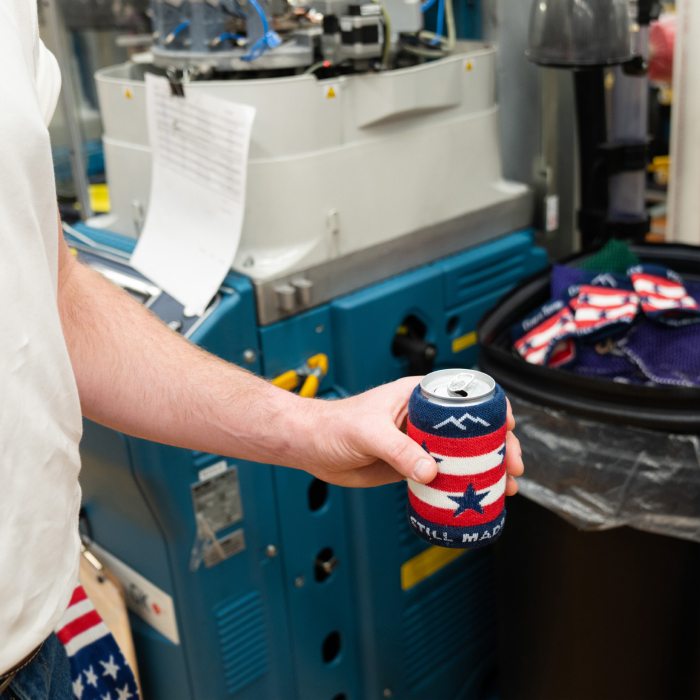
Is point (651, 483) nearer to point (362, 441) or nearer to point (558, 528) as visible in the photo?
point (558, 528)

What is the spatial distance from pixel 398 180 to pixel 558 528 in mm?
603

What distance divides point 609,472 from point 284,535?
0.51 meters

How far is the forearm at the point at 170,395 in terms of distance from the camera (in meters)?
0.98

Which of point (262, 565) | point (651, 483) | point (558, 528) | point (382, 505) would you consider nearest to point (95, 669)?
point (262, 565)

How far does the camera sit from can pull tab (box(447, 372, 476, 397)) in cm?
81

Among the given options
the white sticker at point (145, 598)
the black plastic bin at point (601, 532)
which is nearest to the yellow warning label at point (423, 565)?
the black plastic bin at point (601, 532)

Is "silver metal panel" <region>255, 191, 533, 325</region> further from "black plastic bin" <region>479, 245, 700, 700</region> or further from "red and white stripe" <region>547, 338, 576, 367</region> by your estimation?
"red and white stripe" <region>547, 338, 576, 367</region>

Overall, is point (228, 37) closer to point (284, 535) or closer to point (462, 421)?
point (284, 535)

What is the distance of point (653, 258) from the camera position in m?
1.60

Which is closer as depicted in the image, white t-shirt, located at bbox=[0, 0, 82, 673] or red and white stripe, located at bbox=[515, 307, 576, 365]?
white t-shirt, located at bbox=[0, 0, 82, 673]

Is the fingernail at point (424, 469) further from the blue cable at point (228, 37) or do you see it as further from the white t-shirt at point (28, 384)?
the blue cable at point (228, 37)

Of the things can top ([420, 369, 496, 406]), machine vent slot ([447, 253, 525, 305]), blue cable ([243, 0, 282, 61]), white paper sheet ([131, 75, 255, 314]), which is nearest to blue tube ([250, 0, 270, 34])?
blue cable ([243, 0, 282, 61])

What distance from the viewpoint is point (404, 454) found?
0.82 m

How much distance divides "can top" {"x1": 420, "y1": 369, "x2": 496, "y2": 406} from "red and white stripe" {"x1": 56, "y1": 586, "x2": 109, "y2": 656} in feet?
2.80
